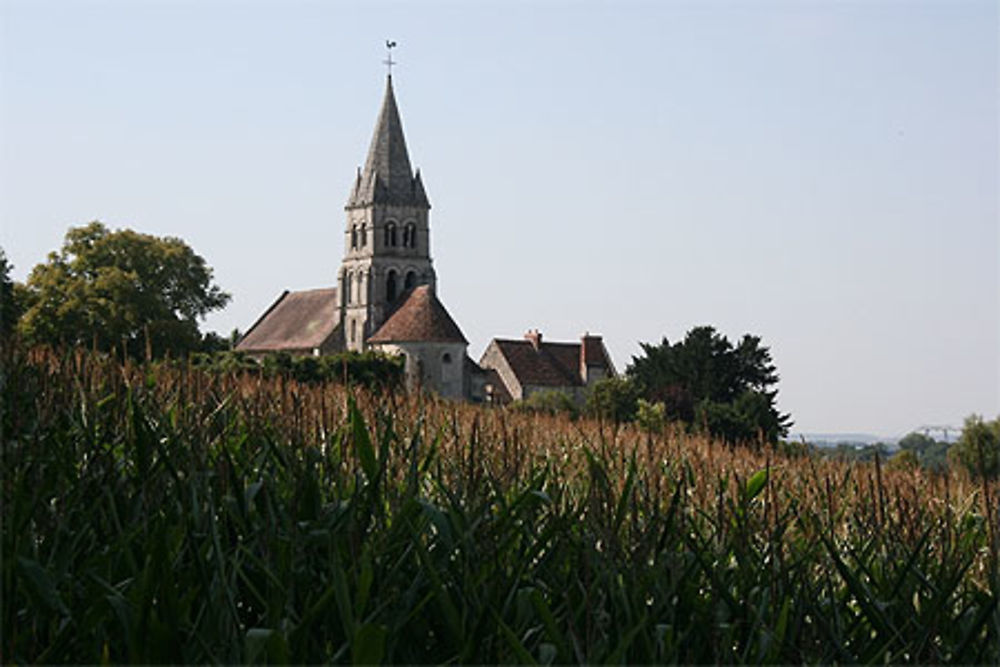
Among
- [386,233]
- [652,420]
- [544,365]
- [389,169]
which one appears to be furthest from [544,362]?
[652,420]

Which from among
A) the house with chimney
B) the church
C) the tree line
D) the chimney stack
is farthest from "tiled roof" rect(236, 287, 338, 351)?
the tree line

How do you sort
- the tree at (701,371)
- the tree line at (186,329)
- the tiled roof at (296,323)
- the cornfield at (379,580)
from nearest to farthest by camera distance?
the cornfield at (379,580) < the tree line at (186,329) < the tree at (701,371) < the tiled roof at (296,323)

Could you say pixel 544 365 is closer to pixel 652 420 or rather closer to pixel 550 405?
pixel 550 405

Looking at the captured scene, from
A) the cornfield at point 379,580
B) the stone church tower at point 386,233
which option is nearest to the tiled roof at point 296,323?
the stone church tower at point 386,233

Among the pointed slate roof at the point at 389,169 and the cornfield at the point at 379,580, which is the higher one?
the pointed slate roof at the point at 389,169

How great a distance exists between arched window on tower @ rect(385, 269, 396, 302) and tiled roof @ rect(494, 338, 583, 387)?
762 centimetres

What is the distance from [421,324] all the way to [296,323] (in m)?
16.1

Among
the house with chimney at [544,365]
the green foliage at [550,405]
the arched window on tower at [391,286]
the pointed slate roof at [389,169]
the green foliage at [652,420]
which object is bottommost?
the green foliage at [652,420]

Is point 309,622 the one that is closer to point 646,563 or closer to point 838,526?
point 646,563

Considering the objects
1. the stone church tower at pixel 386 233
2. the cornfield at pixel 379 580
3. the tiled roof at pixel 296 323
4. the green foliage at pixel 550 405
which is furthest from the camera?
the tiled roof at pixel 296 323

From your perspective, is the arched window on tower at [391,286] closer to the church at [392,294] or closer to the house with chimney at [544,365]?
the church at [392,294]

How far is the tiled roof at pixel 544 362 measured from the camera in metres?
86.8

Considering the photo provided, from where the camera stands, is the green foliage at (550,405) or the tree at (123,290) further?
the tree at (123,290)

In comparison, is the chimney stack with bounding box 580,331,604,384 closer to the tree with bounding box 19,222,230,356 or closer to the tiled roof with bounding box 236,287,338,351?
the tiled roof with bounding box 236,287,338,351
